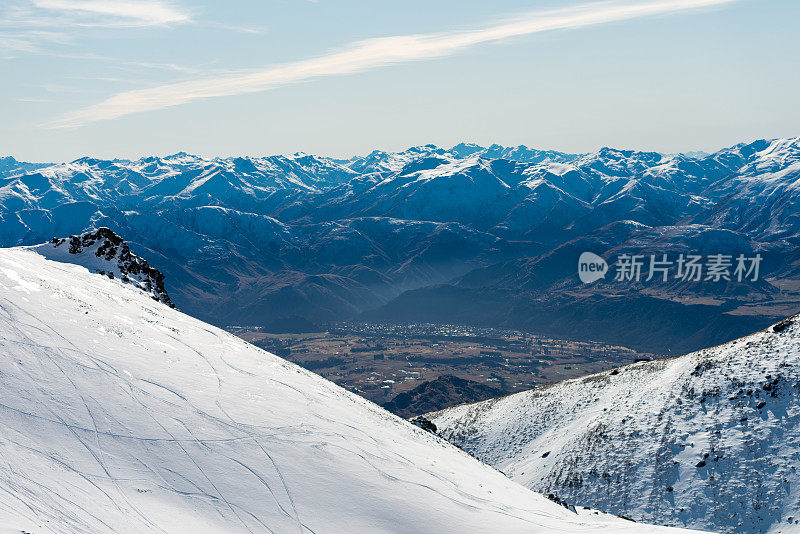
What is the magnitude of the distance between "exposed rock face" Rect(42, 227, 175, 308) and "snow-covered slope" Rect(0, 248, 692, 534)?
75.5 ft

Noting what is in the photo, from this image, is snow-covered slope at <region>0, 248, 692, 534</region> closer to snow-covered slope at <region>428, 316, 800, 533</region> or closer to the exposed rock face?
the exposed rock face

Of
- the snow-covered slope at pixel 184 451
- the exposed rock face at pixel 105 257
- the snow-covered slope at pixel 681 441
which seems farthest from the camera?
the exposed rock face at pixel 105 257

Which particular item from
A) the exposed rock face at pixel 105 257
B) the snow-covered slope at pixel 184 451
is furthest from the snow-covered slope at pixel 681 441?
the exposed rock face at pixel 105 257

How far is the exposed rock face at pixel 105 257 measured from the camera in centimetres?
6562

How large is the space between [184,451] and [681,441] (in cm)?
5401

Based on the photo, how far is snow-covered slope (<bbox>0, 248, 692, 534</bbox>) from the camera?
25000 mm

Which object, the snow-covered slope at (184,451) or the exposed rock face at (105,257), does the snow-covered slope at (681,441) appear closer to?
the snow-covered slope at (184,451)

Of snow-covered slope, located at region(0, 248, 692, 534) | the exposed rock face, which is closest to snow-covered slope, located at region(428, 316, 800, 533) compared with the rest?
snow-covered slope, located at region(0, 248, 692, 534)

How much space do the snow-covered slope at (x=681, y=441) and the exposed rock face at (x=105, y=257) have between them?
163 feet

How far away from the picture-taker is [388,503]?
29.2 meters

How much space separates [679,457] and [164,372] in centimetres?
5205

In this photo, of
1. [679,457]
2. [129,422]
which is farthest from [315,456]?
[679,457]

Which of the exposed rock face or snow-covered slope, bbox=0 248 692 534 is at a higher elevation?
the exposed rock face

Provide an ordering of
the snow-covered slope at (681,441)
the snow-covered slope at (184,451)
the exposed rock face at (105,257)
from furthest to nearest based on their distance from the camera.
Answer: the exposed rock face at (105,257) → the snow-covered slope at (681,441) → the snow-covered slope at (184,451)
